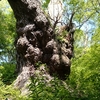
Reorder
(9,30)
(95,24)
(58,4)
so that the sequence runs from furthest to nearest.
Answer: (95,24), (9,30), (58,4)

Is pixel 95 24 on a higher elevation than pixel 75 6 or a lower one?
higher

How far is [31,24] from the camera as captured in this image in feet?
28.5

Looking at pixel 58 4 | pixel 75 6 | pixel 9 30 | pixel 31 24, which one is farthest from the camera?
pixel 9 30

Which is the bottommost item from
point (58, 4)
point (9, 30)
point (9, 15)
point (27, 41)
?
point (27, 41)

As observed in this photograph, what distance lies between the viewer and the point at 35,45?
8523 mm

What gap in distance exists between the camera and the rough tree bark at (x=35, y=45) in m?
8.34

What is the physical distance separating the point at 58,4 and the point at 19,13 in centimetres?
486

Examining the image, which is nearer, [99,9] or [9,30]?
[99,9]

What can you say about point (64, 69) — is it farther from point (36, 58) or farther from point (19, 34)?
point (19, 34)

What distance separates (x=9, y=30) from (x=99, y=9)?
22.2 ft

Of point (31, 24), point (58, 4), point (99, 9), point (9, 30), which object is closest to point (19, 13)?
point (31, 24)

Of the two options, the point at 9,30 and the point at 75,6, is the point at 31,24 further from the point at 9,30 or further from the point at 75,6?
the point at 9,30

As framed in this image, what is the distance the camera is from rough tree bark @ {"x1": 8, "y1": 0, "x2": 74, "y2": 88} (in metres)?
8.34

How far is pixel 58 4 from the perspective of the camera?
1338 cm
